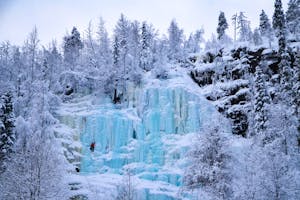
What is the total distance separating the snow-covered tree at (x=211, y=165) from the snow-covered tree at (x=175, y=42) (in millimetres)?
34955

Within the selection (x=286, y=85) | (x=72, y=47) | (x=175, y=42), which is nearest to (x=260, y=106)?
(x=286, y=85)

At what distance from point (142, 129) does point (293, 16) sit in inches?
1248

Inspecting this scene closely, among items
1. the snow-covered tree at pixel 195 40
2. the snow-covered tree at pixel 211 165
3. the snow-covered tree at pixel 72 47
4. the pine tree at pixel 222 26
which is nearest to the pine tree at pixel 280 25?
the pine tree at pixel 222 26

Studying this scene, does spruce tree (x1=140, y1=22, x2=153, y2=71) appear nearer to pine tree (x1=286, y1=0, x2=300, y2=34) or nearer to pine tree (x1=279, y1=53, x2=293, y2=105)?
pine tree (x1=279, y1=53, x2=293, y2=105)

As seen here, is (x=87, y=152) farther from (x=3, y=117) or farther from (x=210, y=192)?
(x=210, y=192)

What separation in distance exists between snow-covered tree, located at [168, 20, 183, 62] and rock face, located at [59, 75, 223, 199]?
9.72m

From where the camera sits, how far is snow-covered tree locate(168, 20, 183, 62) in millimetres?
52078

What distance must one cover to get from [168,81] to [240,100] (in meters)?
8.87

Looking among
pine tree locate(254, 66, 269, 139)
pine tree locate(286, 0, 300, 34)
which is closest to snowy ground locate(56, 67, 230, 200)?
pine tree locate(254, 66, 269, 139)

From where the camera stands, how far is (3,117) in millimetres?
30203

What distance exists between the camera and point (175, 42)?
5469 centimetres

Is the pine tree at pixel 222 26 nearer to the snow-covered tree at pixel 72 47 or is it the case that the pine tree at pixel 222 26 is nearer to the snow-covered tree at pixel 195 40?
the snow-covered tree at pixel 195 40

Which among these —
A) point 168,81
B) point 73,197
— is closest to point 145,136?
point 168,81

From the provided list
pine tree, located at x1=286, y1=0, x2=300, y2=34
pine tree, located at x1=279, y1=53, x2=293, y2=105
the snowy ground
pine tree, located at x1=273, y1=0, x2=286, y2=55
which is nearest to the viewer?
the snowy ground
